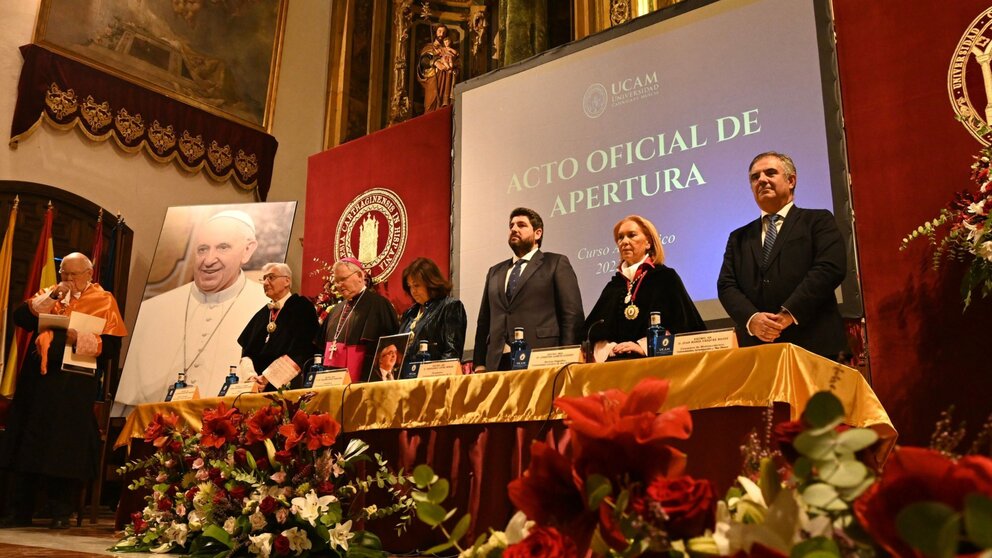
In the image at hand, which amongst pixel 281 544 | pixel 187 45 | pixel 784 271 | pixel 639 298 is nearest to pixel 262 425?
pixel 281 544

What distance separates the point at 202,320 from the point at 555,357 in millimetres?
4967

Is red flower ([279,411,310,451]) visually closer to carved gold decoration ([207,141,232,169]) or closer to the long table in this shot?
the long table

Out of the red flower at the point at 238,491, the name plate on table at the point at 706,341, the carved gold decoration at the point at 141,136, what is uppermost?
the carved gold decoration at the point at 141,136

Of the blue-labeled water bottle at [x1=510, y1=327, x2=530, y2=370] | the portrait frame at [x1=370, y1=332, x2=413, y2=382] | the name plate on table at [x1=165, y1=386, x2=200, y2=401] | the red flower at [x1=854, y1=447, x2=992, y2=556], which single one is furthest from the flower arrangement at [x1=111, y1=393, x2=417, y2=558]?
the red flower at [x1=854, y1=447, x2=992, y2=556]

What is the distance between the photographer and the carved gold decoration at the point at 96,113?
755cm

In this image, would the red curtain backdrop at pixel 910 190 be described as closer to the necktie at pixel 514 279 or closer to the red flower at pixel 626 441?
the necktie at pixel 514 279

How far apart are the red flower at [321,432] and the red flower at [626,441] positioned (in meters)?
2.07

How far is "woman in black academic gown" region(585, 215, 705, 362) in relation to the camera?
350 cm

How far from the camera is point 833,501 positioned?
0.53 metres

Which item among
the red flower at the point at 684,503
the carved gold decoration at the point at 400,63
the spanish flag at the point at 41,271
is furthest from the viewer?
the carved gold decoration at the point at 400,63

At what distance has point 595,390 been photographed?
2.59m

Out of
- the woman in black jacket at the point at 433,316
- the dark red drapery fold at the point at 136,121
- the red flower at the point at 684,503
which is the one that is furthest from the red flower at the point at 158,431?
the dark red drapery fold at the point at 136,121

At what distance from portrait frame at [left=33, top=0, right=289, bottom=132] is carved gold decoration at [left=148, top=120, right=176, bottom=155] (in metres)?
0.37

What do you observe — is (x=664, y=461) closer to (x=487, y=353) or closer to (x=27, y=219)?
(x=487, y=353)
